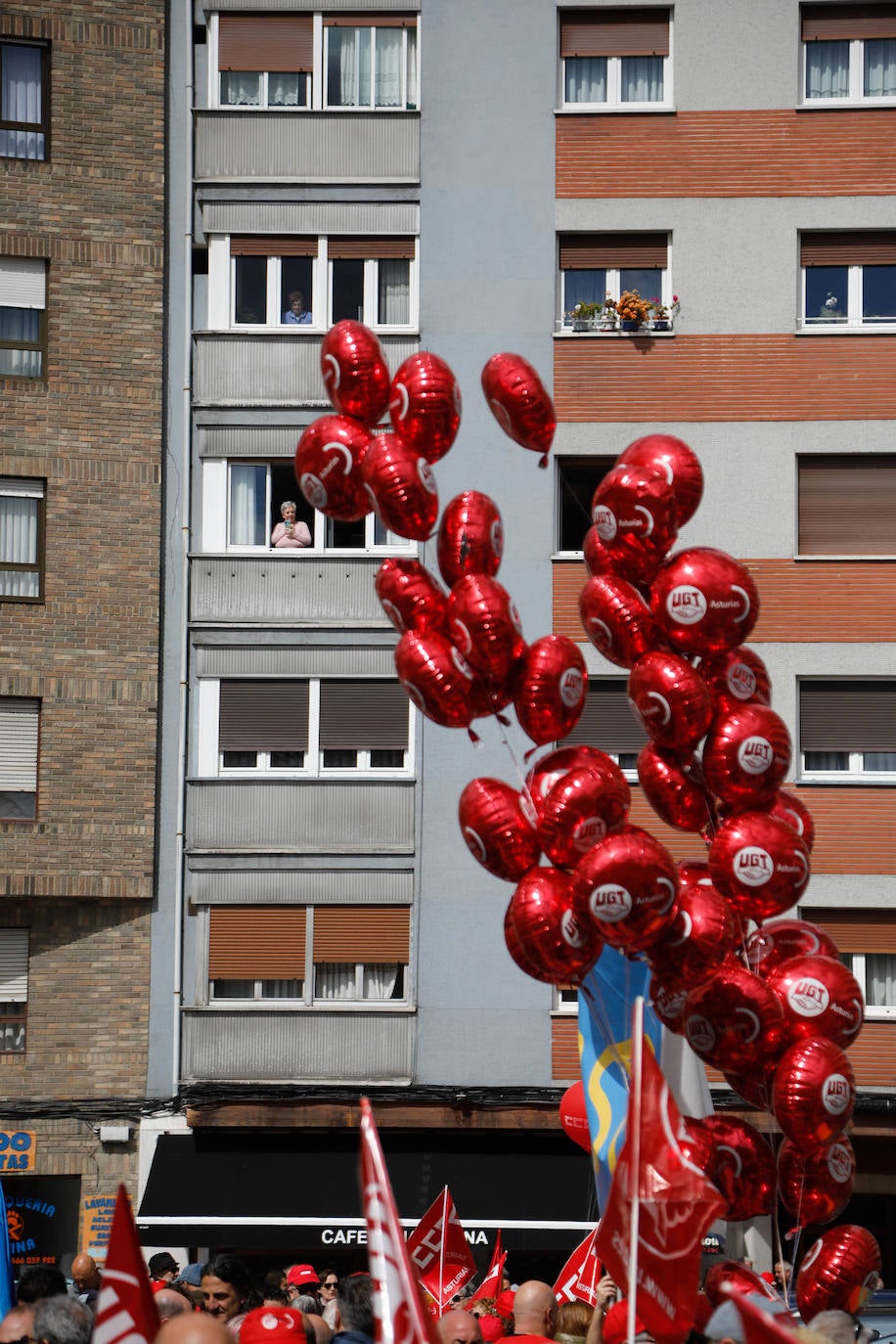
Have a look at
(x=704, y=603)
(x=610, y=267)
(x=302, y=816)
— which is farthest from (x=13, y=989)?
(x=704, y=603)

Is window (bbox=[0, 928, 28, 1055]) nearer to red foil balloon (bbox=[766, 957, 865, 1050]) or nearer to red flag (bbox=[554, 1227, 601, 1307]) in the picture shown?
red flag (bbox=[554, 1227, 601, 1307])

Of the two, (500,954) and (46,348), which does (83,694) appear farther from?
(500,954)

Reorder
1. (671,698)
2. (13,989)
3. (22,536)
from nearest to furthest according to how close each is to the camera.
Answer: (671,698) → (13,989) → (22,536)

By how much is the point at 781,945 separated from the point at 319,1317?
3212 mm

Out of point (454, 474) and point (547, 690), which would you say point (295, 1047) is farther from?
point (547, 690)

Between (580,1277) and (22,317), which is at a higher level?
(22,317)

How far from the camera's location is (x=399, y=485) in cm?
994

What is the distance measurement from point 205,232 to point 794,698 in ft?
28.3

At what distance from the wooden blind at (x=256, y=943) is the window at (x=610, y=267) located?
7683 millimetres

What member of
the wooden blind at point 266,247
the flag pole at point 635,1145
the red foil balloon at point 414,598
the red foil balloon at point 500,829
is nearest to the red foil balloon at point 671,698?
the red foil balloon at point 500,829

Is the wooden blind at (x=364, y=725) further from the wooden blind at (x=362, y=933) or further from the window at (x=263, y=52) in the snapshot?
the window at (x=263, y=52)

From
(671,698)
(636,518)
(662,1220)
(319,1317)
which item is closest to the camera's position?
(662,1220)

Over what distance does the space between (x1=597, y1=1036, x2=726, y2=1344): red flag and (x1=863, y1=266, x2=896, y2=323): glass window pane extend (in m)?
16.9

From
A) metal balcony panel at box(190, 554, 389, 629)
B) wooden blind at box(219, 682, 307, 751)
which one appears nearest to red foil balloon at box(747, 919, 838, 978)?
wooden blind at box(219, 682, 307, 751)
